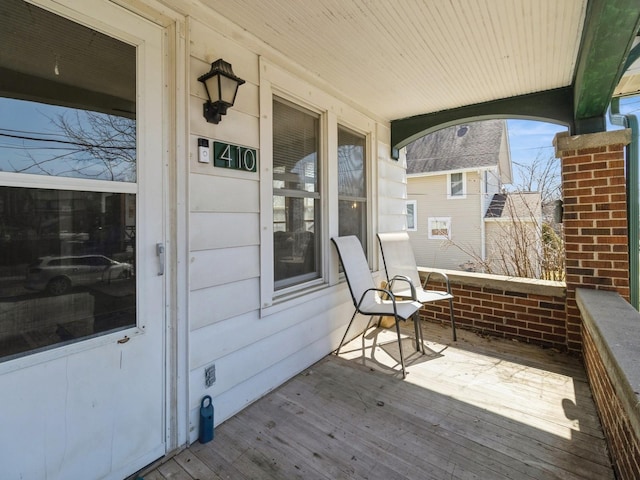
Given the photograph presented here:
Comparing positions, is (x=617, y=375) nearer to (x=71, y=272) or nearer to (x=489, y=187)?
(x=71, y=272)

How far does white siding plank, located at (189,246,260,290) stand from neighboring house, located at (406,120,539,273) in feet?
23.4

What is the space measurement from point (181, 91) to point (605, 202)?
10.7ft

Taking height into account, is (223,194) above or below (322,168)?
below

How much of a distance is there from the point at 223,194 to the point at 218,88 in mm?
600

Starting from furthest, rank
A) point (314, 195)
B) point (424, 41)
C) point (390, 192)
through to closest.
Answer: point (390, 192) < point (314, 195) < point (424, 41)

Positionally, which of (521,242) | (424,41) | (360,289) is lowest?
(360,289)

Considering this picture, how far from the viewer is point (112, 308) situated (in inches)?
59.7

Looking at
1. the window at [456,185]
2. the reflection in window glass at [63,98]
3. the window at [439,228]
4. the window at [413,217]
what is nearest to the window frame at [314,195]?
the reflection in window glass at [63,98]

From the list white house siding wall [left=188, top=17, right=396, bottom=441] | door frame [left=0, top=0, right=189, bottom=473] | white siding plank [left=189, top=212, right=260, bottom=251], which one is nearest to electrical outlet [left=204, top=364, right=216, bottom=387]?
white house siding wall [left=188, top=17, right=396, bottom=441]

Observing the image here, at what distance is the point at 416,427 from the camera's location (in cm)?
192

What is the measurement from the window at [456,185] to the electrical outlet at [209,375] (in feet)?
27.7

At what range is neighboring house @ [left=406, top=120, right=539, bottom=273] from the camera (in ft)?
28.1

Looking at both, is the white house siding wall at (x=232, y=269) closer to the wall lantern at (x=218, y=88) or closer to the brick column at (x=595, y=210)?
the wall lantern at (x=218, y=88)

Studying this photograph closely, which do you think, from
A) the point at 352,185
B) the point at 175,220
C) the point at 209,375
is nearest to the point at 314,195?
the point at 352,185
